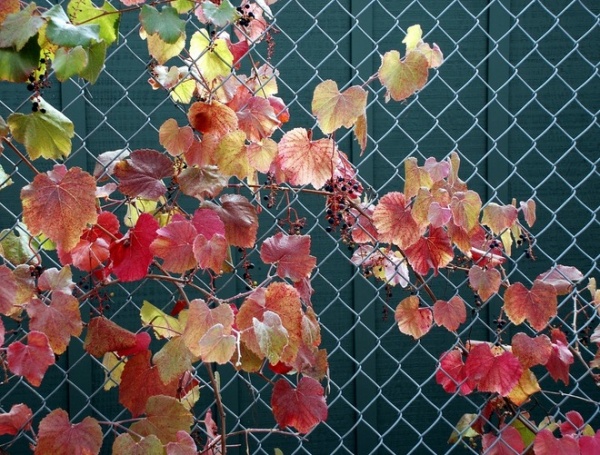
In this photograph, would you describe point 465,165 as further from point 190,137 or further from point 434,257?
point 190,137

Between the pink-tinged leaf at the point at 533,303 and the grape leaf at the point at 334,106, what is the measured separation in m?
0.50

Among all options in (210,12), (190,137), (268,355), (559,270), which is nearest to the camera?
(268,355)

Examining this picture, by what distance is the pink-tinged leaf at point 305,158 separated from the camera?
149 centimetres

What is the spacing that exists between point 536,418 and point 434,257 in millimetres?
1451

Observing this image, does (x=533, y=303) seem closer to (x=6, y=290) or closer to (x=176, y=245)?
(x=176, y=245)

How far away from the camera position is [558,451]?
168 cm

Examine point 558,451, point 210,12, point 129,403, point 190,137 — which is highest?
point 210,12

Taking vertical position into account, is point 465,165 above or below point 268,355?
below

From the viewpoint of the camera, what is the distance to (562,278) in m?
1.75

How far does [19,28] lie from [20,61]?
2.2 inches

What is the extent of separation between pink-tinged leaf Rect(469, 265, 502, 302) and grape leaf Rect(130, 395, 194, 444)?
0.63m

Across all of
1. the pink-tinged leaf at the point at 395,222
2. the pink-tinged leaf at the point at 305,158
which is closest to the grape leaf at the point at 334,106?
the pink-tinged leaf at the point at 305,158

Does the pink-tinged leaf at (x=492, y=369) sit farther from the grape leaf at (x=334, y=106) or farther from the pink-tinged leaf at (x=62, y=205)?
the pink-tinged leaf at (x=62, y=205)

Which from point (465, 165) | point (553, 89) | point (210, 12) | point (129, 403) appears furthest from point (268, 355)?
point (553, 89)
